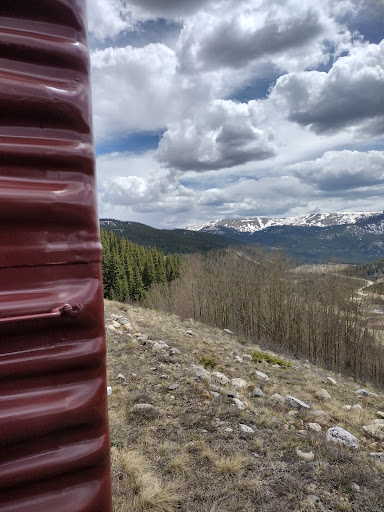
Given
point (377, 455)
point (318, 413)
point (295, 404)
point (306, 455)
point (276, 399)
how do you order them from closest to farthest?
point (306, 455) → point (377, 455) → point (318, 413) → point (295, 404) → point (276, 399)

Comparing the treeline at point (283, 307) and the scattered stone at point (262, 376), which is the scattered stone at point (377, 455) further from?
the treeline at point (283, 307)

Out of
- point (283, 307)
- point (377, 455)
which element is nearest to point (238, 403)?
point (377, 455)

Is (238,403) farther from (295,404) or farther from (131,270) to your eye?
(131,270)

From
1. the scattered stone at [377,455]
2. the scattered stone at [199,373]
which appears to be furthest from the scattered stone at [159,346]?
the scattered stone at [377,455]

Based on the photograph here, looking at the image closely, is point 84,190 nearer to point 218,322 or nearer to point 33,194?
point 33,194

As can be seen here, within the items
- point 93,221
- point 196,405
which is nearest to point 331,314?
point 196,405

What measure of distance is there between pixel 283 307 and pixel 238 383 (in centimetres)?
1962

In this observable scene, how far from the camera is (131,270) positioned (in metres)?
42.4

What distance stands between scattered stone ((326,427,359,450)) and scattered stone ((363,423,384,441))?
66cm

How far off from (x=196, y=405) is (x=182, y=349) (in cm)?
402

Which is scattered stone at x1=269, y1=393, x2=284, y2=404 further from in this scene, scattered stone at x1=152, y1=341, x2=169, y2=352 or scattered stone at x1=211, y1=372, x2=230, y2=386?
scattered stone at x1=152, y1=341, x2=169, y2=352

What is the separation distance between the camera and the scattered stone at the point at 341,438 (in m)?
4.98

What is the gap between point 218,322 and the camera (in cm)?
3103

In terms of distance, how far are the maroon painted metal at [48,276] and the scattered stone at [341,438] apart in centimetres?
471
